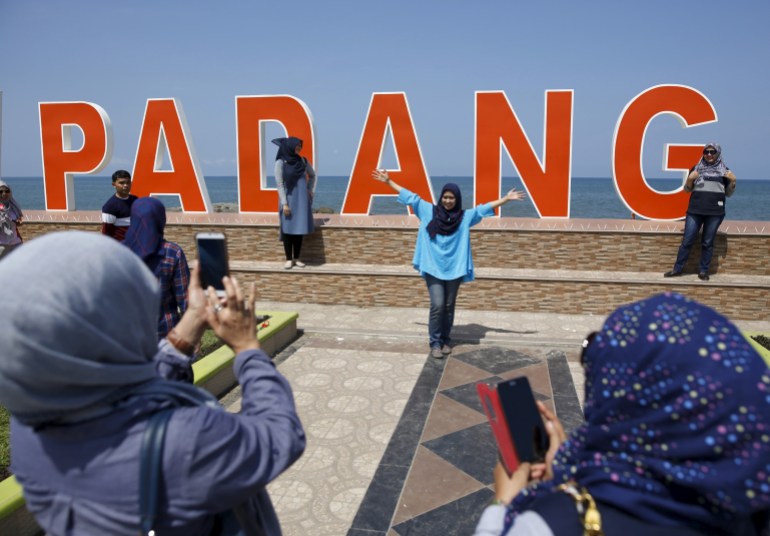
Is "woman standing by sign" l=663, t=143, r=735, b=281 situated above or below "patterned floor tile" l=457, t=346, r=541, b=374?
above

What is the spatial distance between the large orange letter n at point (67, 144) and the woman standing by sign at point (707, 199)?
9.77 metres

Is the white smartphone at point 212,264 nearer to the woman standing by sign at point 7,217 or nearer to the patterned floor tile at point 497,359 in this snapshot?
the patterned floor tile at point 497,359

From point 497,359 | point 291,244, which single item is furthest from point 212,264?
point 291,244

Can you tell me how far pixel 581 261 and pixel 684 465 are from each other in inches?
290

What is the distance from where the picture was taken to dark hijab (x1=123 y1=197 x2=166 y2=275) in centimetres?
330

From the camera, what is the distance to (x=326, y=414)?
4492mm

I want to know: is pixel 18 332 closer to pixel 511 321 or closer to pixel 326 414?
pixel 326 414

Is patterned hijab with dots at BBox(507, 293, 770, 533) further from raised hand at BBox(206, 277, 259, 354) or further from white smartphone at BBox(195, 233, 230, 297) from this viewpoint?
white smartphone at BBox(195, 233, 230, 297)

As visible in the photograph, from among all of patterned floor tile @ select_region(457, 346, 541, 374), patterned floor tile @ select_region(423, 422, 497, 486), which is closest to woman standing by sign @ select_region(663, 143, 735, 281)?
patterned floor tile @ select_region(457, 346, 541, 374)

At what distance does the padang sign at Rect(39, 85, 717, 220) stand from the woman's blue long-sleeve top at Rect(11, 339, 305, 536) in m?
8.04

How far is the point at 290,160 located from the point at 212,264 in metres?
6.60

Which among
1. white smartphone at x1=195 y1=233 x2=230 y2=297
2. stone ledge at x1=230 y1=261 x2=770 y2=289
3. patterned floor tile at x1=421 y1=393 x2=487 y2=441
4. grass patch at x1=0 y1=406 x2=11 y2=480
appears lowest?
patterned floor tile at x1=421 y1=393 x2=487 y2=441

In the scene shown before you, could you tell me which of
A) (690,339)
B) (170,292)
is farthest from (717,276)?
(690,339)

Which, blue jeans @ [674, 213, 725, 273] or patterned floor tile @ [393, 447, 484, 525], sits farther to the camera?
blue jeans @ [674, 213, 725, 273]
